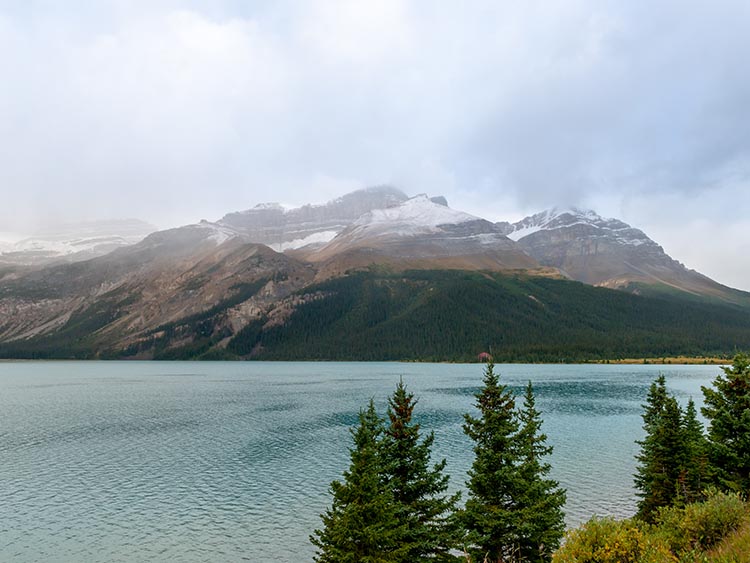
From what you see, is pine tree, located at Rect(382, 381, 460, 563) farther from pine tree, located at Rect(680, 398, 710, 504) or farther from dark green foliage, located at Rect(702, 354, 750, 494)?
pine tree, located at Rect(680, 398, 710, 504)

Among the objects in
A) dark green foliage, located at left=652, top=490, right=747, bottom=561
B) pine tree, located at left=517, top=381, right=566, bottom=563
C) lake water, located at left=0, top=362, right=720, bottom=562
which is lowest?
lake water, located at left=0, top=362, right=720, bottom=562

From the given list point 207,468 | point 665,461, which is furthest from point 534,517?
point 207,468

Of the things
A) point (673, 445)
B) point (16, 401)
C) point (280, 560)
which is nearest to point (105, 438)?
point (280, 560)

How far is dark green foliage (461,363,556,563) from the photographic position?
95.7 feet

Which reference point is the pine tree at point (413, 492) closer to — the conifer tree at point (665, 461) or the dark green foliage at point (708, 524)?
the dark green foliage at point (708, 524)

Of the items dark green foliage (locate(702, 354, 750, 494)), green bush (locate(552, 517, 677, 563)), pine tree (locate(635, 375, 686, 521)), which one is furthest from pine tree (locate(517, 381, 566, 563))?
pine tree (locate(635, 375, 686, 521))

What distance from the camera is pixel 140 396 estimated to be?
15625 centimetres

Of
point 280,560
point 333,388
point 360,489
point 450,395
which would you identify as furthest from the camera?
point 333,388

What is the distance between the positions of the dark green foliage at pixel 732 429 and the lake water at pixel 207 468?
51.5 feet

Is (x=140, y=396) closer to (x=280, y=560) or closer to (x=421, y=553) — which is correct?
(x=280, y=560)

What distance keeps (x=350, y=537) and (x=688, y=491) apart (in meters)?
28.7

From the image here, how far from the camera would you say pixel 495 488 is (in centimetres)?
3006

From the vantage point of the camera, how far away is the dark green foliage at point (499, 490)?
29.2 metres

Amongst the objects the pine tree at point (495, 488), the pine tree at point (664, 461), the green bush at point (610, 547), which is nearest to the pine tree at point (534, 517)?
the pine tree at point (495, 488)
